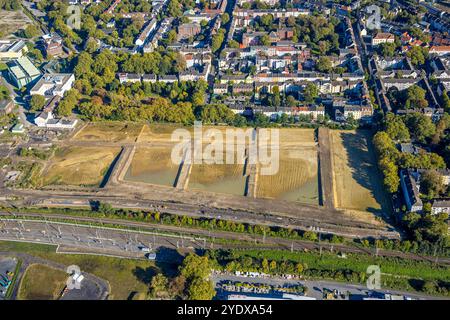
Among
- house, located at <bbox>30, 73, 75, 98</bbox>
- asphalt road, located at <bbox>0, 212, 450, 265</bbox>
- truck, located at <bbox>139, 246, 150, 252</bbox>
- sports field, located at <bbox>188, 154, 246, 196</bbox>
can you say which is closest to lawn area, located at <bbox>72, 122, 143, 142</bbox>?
house, located at <bbox>30, 73, 75, 98</bbox>

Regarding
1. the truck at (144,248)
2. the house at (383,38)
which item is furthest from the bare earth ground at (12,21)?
the house at (383,38)

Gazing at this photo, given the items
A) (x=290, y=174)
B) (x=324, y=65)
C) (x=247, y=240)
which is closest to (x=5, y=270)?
(x=247, y=240)

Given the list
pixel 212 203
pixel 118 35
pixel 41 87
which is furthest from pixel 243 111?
pixel 118 35

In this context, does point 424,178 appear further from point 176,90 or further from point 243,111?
point 176,90

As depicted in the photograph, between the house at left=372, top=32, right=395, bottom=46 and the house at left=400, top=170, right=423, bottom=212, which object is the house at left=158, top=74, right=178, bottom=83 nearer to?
the house at left=372, top=32, right=395, bottom=46

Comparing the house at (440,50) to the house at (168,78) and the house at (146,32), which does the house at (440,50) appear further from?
the house at (146,32)

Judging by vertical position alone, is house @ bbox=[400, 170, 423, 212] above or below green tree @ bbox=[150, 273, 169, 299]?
above

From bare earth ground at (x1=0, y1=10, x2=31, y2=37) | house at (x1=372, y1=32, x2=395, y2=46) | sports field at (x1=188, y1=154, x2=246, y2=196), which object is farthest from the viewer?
bare earth ground at (x1=0, y1=10, x2=31, y2=37)
